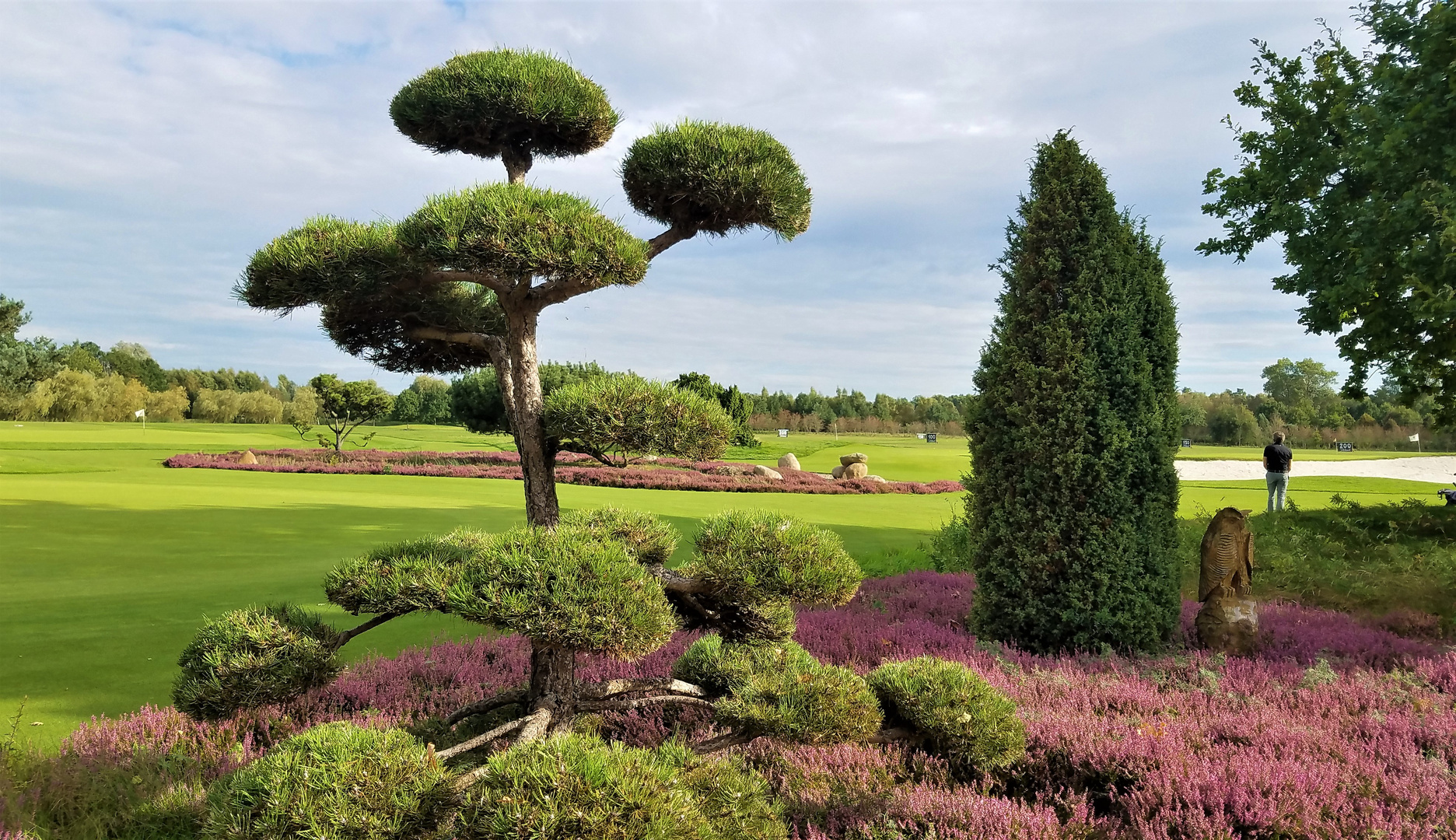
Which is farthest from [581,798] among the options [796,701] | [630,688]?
[630,688]

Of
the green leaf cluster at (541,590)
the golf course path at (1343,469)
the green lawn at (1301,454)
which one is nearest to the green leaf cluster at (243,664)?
the green leaf cluster at (541,590)

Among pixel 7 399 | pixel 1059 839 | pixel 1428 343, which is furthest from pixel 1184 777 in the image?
pixel 7 399

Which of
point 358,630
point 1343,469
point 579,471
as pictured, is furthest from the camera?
point 1343,469

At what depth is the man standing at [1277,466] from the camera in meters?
15.4

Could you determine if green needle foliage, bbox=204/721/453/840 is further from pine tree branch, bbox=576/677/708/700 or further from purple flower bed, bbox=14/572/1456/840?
purple flower bed, bbox=14/572/1456/840

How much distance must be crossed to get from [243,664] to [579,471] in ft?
74.3

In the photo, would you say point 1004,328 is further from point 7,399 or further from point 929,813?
point 7,399

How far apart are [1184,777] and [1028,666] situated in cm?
182

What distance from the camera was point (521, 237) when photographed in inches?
123

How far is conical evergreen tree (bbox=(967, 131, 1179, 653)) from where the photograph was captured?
558 cm

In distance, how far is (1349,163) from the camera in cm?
1209

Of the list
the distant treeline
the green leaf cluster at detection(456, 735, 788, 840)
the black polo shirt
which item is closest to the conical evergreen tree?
the green leaf cluster at detection(456, 735, 788, 840)

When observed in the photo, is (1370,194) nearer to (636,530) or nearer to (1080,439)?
(1080,439)

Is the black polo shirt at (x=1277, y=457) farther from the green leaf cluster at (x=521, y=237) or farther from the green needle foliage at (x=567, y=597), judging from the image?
the green needle foliage at (x=567, y=597)
